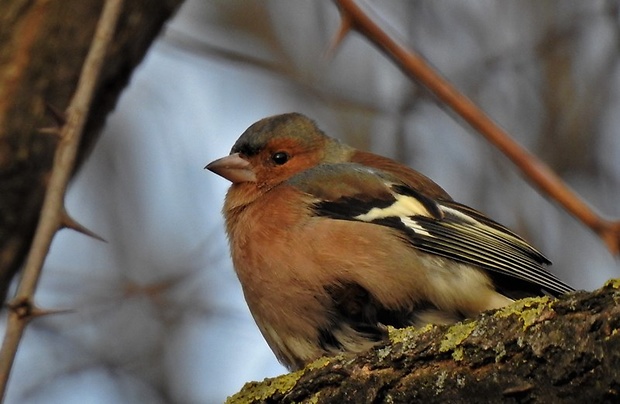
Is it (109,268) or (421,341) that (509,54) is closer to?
(109,268)

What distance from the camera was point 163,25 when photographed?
185 inches

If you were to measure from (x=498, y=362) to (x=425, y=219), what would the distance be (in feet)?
5.07

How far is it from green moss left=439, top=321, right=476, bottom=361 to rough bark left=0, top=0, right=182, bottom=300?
2227 millimetres

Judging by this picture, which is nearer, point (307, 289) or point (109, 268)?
point (307, 289)

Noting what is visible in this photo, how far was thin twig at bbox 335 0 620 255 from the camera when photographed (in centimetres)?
282

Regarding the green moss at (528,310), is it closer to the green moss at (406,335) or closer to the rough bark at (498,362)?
the rough bark at (498,362)

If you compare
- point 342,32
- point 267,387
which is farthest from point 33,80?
point 267,387

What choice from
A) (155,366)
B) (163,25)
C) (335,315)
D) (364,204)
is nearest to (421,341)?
(335,315)

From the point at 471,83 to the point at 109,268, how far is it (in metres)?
3.14

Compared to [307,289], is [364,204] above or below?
above

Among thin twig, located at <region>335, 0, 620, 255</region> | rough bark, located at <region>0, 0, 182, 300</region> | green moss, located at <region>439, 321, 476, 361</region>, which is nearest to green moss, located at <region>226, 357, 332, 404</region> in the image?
green moss, located at <region>439, 321, 476, 361</region>

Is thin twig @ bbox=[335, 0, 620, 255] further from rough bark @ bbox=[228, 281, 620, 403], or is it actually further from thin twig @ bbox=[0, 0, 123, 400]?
thin twig @ bbox=[0, 0, 123, 400]

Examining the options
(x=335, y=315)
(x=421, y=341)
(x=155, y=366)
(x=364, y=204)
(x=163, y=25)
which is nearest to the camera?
(x=421, y=341)

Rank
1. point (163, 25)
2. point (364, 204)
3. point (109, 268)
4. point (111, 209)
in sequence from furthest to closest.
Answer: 1. point (111, 209)
2. point (109, 268)
3. point (163, 25)
4. point (364, 204)
